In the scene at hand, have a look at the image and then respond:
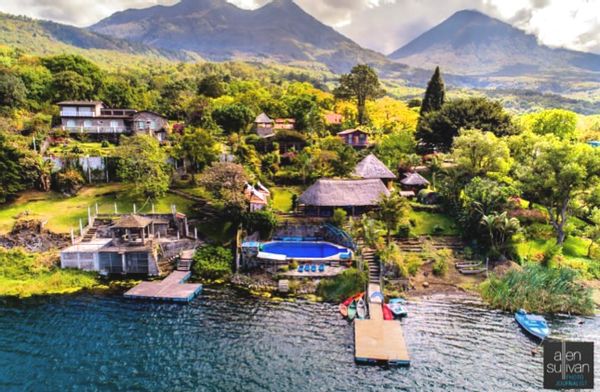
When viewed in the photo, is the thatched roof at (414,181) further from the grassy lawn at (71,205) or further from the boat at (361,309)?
the grassy lawn at (71,205)

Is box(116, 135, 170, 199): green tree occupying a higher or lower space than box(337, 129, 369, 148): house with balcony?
lower

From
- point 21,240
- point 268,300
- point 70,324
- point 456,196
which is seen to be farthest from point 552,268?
point 21,240

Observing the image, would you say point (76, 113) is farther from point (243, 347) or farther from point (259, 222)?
point (243, 347)

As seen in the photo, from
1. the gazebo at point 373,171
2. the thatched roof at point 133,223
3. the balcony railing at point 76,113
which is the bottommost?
the thatched roof at point 133,223

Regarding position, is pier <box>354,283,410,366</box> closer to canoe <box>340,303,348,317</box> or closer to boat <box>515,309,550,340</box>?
canoe <box>340,303,348,317</box>

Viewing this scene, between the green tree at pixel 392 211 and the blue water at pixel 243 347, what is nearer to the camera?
the blue water at pixel 243 347

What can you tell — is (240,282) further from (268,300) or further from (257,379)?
(257,379)

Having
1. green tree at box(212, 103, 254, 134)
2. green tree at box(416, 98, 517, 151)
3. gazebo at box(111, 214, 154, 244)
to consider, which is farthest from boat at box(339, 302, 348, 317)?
green tree at box(212, 103, 254, 134)

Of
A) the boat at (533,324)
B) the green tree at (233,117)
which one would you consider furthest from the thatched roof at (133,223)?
the boat at (533,324)
